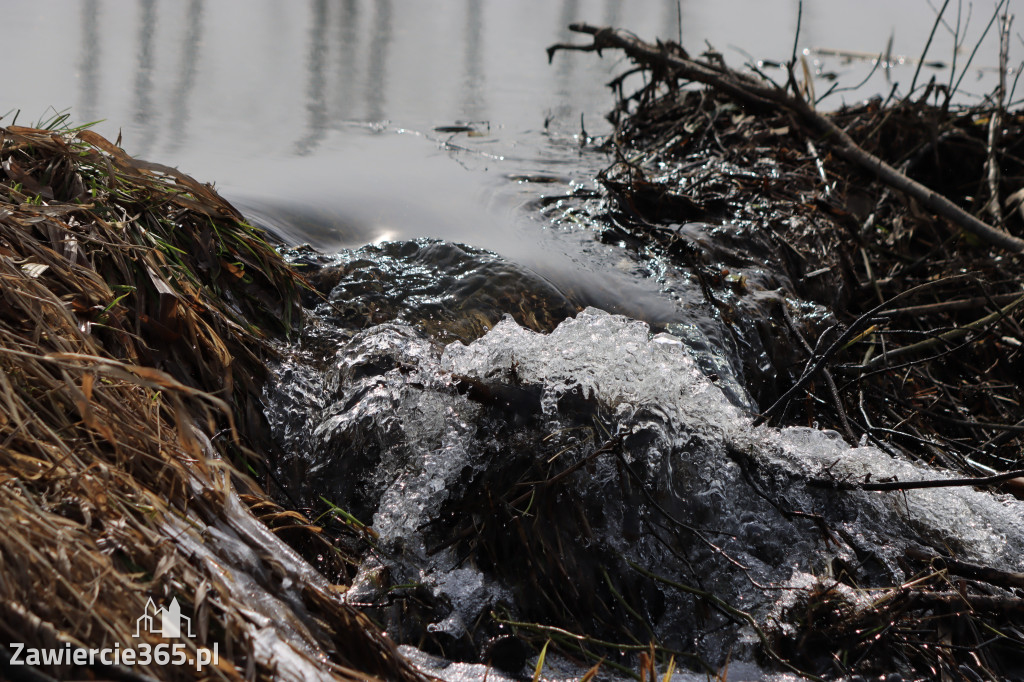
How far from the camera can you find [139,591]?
1.00 metres

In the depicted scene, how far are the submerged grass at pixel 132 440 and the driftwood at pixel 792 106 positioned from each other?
10.9ft

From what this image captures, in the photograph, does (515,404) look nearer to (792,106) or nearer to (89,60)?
(792,106)

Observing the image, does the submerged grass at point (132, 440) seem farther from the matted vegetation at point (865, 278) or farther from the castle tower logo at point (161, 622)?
the matted vegetation at point (865, 278)

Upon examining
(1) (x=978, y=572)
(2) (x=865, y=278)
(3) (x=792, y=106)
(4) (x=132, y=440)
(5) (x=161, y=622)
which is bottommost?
(1) (x=978, y=572)

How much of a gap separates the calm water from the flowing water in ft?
0.12

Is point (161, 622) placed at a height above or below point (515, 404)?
below

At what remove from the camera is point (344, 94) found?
19.7ft

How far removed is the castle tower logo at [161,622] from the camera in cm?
96

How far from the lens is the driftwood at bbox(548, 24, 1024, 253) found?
356 cm

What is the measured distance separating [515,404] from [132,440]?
0.90m

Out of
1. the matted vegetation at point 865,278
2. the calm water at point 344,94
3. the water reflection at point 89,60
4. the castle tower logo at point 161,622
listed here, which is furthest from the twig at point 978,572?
the water reflection at point 89,60

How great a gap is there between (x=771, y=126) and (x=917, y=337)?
1.90 m

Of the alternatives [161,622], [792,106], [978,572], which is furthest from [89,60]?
[978,572]

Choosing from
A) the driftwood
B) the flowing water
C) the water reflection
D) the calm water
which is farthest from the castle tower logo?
the water reflection
